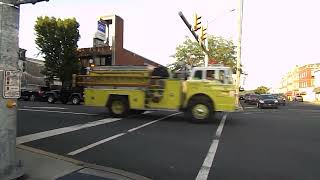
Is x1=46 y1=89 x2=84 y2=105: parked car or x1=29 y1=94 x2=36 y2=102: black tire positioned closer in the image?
x1=46 y1=89 x2=84 y2=105: parked car

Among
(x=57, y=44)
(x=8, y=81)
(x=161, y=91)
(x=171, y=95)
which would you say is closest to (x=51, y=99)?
(x=57, y=44)

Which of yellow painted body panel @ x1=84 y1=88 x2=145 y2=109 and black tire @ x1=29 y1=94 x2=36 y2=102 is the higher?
yellow painted body panel @ x1=84 y1=88 x2=145 y2=109

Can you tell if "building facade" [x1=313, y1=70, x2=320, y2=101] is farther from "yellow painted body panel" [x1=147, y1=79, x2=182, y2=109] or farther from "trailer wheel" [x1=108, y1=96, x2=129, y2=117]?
"yellow painted body panel" [x1=147, y1=79, x2=182, y2=109]

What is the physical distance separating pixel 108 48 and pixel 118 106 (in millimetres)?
34651

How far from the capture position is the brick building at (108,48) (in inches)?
2088

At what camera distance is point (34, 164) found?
8797 millimetres

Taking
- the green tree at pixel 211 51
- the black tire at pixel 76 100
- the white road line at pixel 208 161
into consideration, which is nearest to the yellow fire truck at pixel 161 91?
the white road line at pixel 208 161

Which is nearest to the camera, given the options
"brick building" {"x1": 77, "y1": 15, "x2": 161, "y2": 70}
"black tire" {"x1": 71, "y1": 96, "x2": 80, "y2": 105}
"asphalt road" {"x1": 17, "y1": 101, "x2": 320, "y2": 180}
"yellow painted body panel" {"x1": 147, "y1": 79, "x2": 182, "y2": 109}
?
"asphalt road" {"x1": 17, "y1": 101, "x2": 320, "y2": 180}

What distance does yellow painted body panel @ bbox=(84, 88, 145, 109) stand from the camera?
18.9m

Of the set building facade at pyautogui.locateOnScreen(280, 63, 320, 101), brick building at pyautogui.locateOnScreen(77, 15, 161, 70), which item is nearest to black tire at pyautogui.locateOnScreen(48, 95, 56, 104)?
brick building at pyautogui.locateOnScreen(77, 15, 161, 70)

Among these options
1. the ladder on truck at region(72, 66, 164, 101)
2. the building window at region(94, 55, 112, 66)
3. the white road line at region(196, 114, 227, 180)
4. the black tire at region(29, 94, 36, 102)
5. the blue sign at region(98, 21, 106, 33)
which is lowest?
the white road line at region(196, 114, 227, 180)

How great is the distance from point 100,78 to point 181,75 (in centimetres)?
366

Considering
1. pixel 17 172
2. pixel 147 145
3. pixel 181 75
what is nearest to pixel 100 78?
pixel 181 75

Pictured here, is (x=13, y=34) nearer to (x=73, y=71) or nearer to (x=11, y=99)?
(x=11, y=99)
